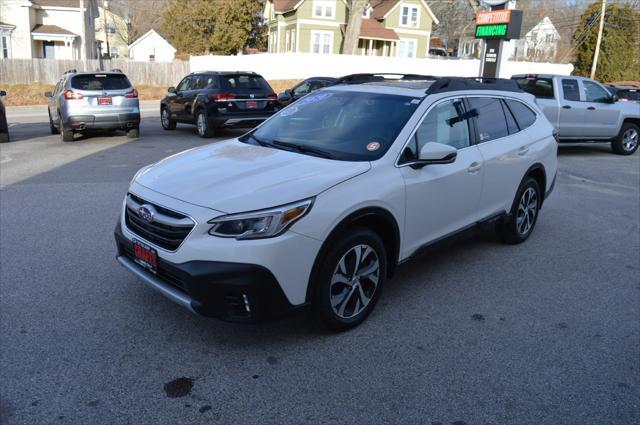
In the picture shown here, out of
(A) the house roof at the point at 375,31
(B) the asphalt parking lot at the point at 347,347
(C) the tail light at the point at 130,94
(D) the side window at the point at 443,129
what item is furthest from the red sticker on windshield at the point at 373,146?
(A) the house roof at the point at 375,31

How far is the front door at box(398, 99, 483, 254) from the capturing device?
4.26m

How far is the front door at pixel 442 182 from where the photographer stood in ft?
14.0

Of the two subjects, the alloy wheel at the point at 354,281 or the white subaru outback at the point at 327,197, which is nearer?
the white subaru outback at the point at 327,197

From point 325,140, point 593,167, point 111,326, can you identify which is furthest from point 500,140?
point 593,167

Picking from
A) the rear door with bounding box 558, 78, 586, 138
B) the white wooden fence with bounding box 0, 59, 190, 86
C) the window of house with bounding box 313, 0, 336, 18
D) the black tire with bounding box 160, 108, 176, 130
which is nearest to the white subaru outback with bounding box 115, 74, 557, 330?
the rear door with bounding box 558, 78, 586, 138

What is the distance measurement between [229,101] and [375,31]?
3615cm

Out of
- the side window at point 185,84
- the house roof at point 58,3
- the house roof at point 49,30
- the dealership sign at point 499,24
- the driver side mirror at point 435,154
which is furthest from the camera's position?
the house roof at point 58,3

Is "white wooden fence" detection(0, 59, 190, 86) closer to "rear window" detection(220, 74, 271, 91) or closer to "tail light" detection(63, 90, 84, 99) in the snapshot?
"tail light" detection(63, 90, 84, 99)

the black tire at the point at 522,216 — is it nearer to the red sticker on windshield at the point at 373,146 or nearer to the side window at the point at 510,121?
the side window at the point at 510,121

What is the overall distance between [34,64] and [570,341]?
31947 millimetres

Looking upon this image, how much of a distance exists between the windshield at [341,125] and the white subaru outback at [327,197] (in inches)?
0.6

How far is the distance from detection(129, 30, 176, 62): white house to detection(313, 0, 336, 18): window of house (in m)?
27.2

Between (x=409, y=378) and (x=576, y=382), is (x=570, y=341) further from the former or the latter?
(x=409, y=378)

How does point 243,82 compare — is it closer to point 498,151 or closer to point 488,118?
point 488,118
